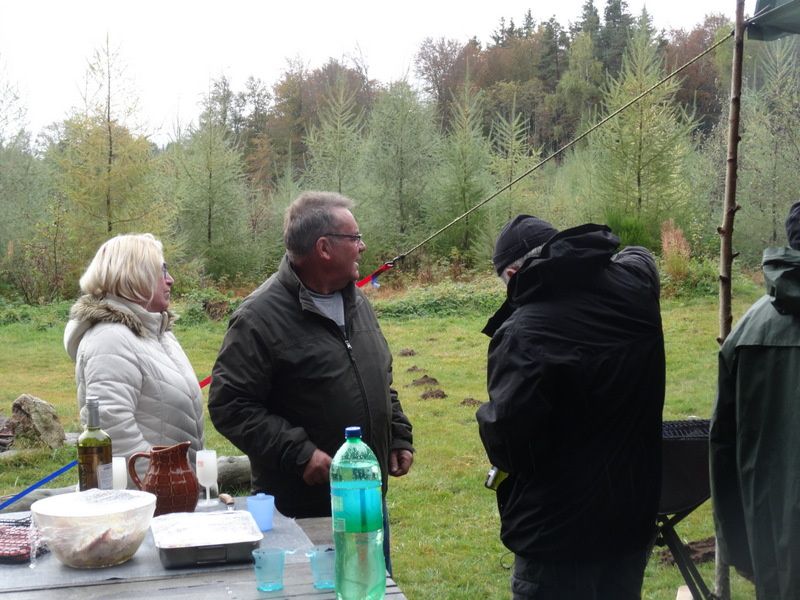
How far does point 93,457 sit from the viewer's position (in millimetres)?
2107

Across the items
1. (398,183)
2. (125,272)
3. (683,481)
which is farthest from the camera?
(398,183)

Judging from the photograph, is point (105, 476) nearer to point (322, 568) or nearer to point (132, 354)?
point (132, 354)

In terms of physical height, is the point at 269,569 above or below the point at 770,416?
below

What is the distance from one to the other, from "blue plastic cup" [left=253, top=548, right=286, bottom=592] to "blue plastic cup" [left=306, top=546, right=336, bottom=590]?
0.08m

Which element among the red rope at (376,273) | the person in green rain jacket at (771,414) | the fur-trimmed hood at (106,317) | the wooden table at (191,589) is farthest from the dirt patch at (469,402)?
the wooden table at (191,589)

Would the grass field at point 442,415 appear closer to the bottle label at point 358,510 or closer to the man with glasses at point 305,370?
the man with glasses at point 305,370

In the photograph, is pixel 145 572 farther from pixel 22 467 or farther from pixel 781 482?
pixel 22 467

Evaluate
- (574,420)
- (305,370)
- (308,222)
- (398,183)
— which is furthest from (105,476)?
(398,183)

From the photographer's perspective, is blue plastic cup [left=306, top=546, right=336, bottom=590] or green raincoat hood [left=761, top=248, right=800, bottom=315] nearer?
blue plastic cup [left=306, top=546, right=336, bottom=590]

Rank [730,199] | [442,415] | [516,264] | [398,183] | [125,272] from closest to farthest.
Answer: [516,264] < [125,272] < [730,199] < [442,415] < [398,183]

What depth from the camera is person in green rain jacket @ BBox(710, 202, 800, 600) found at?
6.53ft

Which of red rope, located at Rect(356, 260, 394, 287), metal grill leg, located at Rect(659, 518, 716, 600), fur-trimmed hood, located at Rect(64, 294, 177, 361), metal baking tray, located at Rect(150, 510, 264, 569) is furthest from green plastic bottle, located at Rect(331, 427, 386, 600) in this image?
red rope, located at Rect(356, 260, 394, 287)

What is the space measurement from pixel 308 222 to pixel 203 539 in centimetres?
124

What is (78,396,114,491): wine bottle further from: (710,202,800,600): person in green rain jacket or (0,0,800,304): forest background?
(0,0,800,304): forest background
